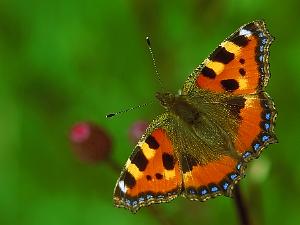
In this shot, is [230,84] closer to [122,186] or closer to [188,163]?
[188,163]

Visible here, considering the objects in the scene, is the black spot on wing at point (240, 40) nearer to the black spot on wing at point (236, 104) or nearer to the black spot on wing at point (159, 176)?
the black spot on wing at point (236, 104)

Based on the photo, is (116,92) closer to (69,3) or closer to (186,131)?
(69,3)

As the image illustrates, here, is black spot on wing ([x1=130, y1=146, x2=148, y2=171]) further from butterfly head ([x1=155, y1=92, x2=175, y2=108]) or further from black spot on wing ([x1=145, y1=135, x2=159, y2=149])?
butterfly head ([x1=155, y1=92, x2=175, y2=108])

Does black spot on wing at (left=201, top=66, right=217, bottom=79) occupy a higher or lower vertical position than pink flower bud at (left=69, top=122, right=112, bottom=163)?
lower

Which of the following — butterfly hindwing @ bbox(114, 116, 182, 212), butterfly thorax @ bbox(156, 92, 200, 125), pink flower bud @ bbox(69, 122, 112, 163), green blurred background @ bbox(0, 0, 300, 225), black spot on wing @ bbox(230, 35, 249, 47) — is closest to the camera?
butterfly hindwing @ bbox(114, 116, 182, 212)

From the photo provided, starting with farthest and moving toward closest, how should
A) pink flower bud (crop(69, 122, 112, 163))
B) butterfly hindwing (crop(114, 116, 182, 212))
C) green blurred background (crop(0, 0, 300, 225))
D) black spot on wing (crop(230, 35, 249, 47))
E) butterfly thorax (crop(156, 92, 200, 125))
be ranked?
green blurred background (crop(0, 0, 300, 225)) → pink flower bud (crop(69, 122, 112, 163)) → butterfly thorax (crop(156, 92, 200, 125)) → black spot on wing (crop(230, 35, 249, 47)) → butterfly hindwing (crop(114, 116, 182, 212))

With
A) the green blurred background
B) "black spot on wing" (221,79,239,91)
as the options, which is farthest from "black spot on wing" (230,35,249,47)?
the green blurred background

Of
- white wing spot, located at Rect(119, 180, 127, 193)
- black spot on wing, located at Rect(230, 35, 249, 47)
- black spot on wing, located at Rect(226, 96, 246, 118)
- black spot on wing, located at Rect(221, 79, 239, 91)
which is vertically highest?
black spot on wing, located at Rect(230, 35, 249, 47)
